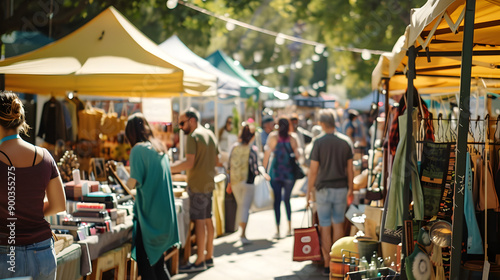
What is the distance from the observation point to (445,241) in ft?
13.5

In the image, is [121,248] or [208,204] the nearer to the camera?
[121,248]

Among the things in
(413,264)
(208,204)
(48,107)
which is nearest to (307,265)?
(208,204)

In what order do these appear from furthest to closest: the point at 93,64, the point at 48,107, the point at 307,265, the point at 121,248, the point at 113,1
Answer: the point at 113,1 < the point at 48,107 < the point at 307,265 < the point at 93,64 < the point at 121,248

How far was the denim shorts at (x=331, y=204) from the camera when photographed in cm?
745

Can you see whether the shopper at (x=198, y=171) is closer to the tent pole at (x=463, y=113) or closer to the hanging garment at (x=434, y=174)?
the hanging garment at (x=434, y=174)

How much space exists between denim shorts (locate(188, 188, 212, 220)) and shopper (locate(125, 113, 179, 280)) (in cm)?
152

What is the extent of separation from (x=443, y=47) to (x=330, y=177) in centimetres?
261

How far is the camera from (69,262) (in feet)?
16.0

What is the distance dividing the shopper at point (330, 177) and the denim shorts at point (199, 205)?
4.53ft

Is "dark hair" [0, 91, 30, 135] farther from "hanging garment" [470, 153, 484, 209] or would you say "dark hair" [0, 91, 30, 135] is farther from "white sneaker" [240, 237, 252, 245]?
"white sneaker" [240, 237, 252, 245]

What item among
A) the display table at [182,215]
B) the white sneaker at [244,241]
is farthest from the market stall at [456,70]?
the white sneaker at [244,241]

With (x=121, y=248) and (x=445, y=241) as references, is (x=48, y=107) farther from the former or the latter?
(x=445, y=241)

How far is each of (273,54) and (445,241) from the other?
46308 millimetres

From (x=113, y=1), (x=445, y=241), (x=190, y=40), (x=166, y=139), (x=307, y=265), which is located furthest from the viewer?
(x=190, y=40)
